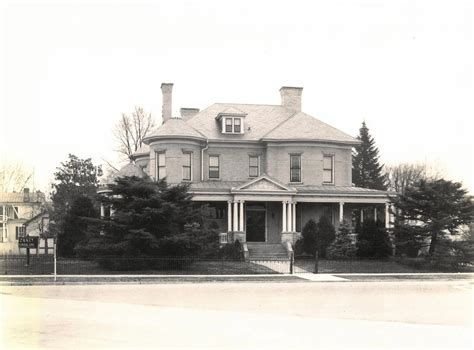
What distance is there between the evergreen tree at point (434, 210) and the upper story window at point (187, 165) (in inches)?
555

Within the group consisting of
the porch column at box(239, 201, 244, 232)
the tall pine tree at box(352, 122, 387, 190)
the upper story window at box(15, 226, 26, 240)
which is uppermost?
the tall pine tree at box(352, 122, 387, 190)

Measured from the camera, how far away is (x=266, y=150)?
146 feet

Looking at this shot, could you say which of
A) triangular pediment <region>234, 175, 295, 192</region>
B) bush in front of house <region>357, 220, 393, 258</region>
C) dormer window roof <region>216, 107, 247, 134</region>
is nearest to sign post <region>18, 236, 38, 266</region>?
triangular pediment <region>234, 175, 295, 192</region>

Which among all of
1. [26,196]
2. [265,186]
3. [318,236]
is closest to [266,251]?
[318,236]

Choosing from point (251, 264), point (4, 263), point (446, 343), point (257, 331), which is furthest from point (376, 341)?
point (4, 263)

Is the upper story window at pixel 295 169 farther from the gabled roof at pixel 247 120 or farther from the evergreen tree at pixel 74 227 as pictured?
the evergreen tree at pixel 74 227

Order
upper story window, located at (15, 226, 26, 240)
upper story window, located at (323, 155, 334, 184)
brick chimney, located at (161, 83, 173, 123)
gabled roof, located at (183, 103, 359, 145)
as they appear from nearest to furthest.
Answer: gabled roof, located at (183, 103, 359, 145) → upper story window, located at (323, 155, 334, 184) → brick chimney, located at (161, 83, 173, 123) → upper story window, located at (15, 226, 26, 240)

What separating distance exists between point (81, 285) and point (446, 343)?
16.8 meters

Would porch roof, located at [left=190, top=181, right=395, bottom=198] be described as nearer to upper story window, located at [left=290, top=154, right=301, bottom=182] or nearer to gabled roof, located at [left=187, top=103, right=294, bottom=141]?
upper story window, located at [left=290, top=154, right=301, bottom=182]

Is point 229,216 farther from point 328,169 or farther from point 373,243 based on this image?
point 373,243

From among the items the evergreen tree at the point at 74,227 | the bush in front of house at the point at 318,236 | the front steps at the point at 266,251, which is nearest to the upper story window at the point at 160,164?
the evergreen tree at the point at 74,227

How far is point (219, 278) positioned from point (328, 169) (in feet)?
61.3

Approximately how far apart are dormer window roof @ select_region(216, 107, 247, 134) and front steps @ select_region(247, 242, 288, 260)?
8053mm

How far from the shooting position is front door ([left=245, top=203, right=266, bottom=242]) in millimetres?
43281
